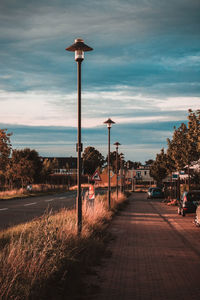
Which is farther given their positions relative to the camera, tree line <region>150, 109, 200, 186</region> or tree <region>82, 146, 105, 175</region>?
tree <region>82, 146, 105, 175</region>

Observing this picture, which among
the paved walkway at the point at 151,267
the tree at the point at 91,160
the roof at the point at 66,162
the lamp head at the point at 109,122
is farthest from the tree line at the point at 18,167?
the roof at the point at 66,162

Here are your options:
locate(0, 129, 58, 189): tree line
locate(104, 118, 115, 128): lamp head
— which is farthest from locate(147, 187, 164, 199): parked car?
locate(104, 118, 115, 128): lamp head

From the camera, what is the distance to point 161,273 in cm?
808

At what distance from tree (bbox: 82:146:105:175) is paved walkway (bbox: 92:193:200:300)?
12270 cm

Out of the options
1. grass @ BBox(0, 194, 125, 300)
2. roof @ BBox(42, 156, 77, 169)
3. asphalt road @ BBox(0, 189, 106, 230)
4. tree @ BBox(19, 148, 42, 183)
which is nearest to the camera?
grass @ BBox(0, 194, 125, 300)

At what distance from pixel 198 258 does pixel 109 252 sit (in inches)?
85.6

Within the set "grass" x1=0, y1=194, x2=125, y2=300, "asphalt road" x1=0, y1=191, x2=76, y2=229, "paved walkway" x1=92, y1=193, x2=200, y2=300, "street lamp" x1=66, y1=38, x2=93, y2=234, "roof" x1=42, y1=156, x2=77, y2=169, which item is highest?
"roof" x1=42, y1=156, x2=77, y2=169

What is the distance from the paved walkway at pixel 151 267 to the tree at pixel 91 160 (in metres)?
123

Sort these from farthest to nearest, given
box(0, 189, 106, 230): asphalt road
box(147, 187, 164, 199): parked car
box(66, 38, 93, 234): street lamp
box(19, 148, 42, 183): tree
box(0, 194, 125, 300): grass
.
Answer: box(19, 148, 42, 183): tree
box(147, 187, 164, 199): parked car
box(0, 189, 106, 230): asphalt road
box(66, 38, 93, 234): street lamp
box(0, 194, 125, 300): grass

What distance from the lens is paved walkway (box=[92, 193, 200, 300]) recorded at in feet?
21.7

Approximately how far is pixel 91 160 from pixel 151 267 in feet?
435

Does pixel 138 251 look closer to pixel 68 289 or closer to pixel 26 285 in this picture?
pixel 68 289

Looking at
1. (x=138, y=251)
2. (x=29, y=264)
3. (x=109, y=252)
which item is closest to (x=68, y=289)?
(x=29, y=264)

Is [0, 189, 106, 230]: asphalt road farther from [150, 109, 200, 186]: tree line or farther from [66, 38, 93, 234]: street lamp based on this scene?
[150, 109, 200, 186]: tree line
